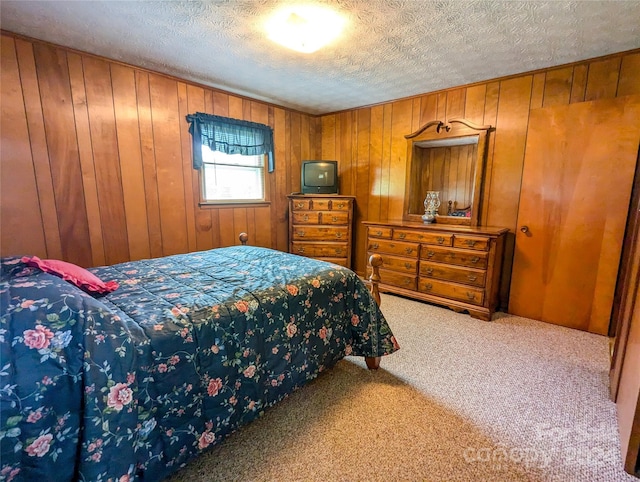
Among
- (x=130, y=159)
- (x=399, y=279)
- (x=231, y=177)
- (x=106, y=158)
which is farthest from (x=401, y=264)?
(x=106, y=158)

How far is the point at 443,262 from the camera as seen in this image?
3049mm

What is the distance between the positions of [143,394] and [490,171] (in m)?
3.45

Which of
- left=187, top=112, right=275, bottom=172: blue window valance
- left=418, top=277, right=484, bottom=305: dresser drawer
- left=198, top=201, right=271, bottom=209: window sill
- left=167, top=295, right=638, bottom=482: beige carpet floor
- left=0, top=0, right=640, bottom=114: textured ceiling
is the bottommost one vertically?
left=167, top=295, right=638, bottom=482: beige carpet floor

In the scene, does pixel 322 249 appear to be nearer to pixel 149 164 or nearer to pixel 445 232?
pixel 445 232

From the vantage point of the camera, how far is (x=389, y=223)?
3.42 metres

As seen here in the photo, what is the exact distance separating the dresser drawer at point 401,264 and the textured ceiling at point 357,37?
191 cm

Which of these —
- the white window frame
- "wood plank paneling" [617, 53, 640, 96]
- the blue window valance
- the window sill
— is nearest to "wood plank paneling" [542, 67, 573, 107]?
"wood plank paneling" [617, 53, 640, 96]

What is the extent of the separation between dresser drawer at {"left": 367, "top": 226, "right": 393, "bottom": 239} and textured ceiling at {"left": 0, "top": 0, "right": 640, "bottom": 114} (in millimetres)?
1587

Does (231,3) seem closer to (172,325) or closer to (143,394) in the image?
(172,325)

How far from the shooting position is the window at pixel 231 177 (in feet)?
11.1

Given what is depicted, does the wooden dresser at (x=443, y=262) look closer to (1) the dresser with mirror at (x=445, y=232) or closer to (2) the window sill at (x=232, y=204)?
(1) the dresser with mirror at (x=445, y=232)

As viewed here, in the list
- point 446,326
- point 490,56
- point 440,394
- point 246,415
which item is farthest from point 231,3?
point 446,326

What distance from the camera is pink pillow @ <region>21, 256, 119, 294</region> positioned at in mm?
1274

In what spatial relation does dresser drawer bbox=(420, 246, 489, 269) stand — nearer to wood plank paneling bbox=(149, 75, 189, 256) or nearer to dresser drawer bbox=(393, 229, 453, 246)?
dresser drawer bbox=(393, 229, 453, 246)
